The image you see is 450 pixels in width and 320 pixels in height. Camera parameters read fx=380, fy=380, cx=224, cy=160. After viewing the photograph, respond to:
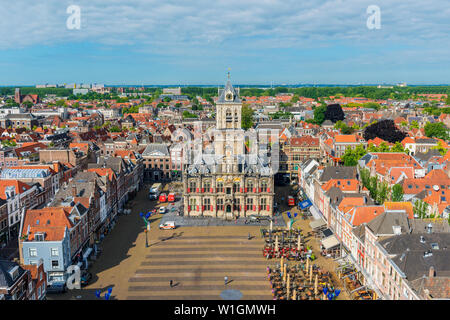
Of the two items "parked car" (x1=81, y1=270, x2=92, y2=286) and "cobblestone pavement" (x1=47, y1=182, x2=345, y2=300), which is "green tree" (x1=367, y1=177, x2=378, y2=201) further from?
"parked car" (x1=81, y1=270, x2=92, y2=286)

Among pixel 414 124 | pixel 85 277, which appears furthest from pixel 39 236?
pixel 414 124

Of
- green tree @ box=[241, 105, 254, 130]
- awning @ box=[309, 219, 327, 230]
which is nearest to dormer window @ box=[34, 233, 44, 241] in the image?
awning @ box=[309, 219, 327, 230]

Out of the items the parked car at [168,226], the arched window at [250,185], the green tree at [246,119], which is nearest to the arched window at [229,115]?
the arched window at [250,185]

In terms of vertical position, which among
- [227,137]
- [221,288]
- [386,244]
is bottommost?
[221,288]

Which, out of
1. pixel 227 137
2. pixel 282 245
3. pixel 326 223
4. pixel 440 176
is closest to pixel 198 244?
pixel 282 245

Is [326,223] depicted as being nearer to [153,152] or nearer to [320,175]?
[320,175]

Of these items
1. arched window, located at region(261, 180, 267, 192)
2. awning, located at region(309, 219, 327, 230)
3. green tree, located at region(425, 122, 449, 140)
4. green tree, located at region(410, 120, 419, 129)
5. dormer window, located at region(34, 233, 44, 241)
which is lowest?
awning, located at region(309, 219, 327, 230)
